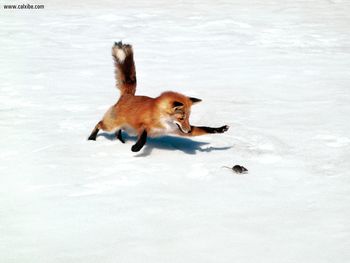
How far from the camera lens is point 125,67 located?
6.99m

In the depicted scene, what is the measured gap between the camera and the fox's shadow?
21.6 ft

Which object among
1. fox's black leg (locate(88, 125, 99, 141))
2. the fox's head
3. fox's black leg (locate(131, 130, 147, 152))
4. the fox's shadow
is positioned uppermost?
the fox's head

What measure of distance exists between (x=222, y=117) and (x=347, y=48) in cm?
631

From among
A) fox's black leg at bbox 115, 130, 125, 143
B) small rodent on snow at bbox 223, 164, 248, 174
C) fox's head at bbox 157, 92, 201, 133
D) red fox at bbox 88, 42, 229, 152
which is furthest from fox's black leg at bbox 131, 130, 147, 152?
small rodent on snow at bbox 223, 164, 248, 174

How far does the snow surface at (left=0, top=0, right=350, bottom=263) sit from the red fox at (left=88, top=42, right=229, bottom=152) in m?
0.26

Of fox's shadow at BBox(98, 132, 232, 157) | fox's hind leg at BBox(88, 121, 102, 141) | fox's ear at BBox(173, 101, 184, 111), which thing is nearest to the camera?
fox's ear at BBox(173, 101, 184, 111)

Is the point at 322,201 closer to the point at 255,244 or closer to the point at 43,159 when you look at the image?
the point at 255,244

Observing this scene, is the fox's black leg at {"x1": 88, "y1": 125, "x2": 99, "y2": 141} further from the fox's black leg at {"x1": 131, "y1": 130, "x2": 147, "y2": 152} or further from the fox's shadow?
the fox's black leg at {"x1": 131, "y1": 130, "x2": 147, "y2": 152}

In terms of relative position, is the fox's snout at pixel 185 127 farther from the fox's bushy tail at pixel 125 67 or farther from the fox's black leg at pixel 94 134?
the fox's black leg at pixel 94 134

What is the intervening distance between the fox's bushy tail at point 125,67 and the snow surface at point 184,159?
70 cm

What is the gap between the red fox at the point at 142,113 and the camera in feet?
19.8

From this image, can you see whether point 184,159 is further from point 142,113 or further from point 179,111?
point 142,113

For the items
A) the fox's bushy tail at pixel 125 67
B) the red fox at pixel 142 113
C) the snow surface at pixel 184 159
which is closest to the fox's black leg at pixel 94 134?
the red fox at pixel 142 113

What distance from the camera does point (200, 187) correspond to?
539cm
